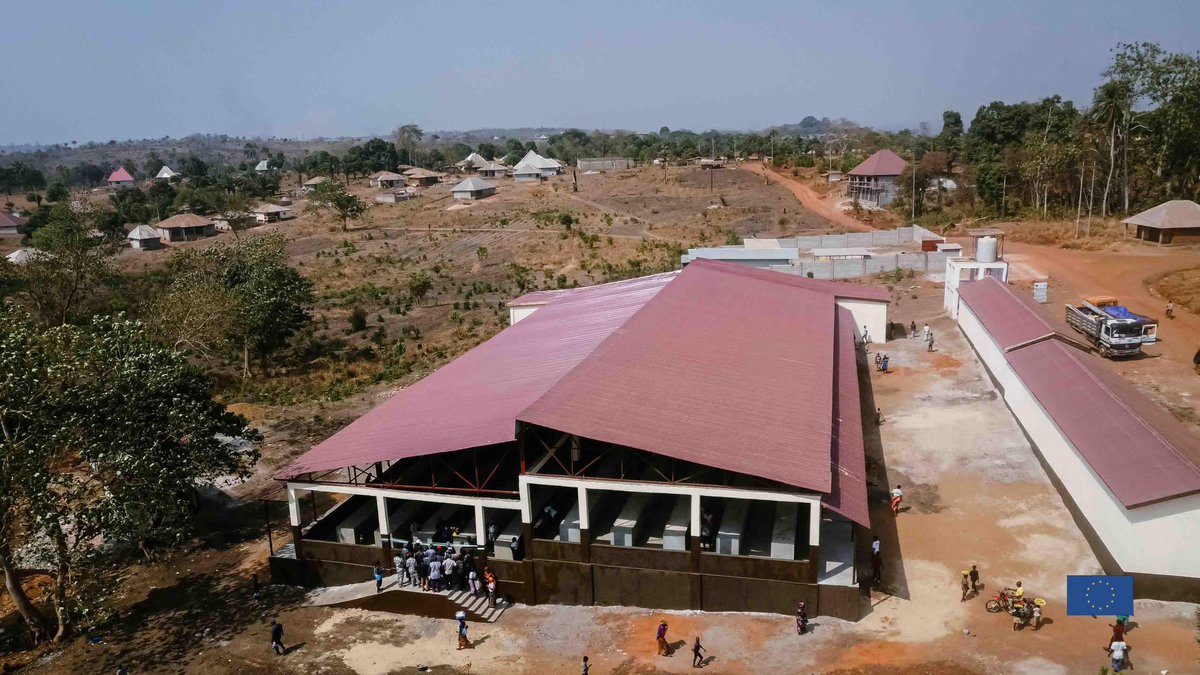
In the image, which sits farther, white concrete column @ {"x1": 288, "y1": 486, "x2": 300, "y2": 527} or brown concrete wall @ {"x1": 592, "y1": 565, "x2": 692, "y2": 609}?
white concrete column @ {"x1": 288, "y1": 486, "x2": 300, "y2": 527}

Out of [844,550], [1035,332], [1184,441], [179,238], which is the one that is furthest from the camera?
[179,238]

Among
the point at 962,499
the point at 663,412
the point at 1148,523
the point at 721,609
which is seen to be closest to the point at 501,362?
the point at 663,412

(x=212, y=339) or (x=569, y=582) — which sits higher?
(x=212, y=339)

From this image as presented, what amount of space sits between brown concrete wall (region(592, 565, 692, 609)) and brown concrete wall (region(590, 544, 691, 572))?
4.9 inches

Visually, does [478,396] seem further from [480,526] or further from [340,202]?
[340,202]

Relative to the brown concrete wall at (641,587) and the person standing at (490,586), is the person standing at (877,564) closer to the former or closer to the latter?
the brown concrete wall at (641,587)

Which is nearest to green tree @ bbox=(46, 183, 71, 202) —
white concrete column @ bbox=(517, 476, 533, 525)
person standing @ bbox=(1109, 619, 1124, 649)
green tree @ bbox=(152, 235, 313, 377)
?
green tree @ bbox=(152, 235, 313, 377)

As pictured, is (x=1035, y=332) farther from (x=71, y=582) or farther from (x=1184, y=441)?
(x=71, y=582)

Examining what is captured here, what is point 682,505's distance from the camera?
22188mm

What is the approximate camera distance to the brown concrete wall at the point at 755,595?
64.9ft

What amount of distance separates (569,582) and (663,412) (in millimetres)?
5121

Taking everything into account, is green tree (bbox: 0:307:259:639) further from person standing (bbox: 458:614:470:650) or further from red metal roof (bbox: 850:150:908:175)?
red metal roof (bbox: 850:150:908:175)

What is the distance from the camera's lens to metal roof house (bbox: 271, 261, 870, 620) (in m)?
20.0

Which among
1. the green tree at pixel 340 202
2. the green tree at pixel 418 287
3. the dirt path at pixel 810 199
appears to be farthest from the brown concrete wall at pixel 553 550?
the green tree at pixel 340 202
